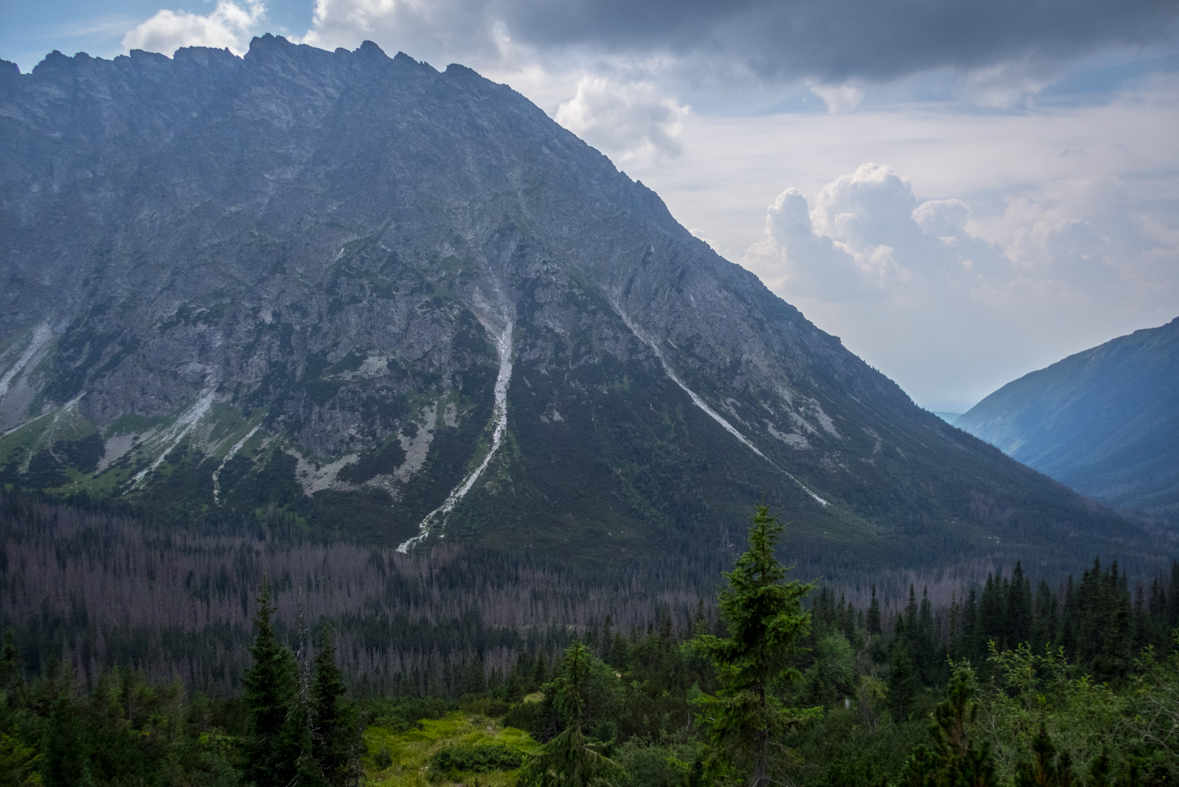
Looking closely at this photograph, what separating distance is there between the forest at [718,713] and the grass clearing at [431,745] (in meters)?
0.37

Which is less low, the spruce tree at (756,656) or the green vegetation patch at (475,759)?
the spruce tree at (756,656)

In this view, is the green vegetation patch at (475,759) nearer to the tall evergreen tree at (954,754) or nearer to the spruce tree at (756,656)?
the spruce tree at (756,656)

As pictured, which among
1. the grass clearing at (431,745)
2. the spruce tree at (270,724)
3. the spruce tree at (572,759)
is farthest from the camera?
the grass clearing at (431,745)

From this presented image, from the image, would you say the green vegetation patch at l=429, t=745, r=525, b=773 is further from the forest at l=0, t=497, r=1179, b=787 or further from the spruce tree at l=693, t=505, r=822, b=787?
the spruce tree at l=693, t=505, r=822, b=787

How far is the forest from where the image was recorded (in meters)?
23.3

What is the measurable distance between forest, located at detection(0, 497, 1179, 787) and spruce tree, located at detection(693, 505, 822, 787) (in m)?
0.08

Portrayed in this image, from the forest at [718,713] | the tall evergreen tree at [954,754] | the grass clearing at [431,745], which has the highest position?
the tall evergreen tree at [954,754]

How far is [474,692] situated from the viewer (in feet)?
357

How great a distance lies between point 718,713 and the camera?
24.2 m

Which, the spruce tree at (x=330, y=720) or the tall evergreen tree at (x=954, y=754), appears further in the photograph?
the spruce tree at (x=330, y=720)

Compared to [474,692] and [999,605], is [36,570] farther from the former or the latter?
[999,605]

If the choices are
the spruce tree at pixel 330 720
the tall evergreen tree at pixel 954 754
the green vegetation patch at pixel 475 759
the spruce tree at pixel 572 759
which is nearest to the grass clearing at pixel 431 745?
the green vegetation patch at pixel 475 759

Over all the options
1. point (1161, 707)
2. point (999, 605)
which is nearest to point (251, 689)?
point (1161, 707)

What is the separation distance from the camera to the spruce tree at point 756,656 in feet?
76.0
